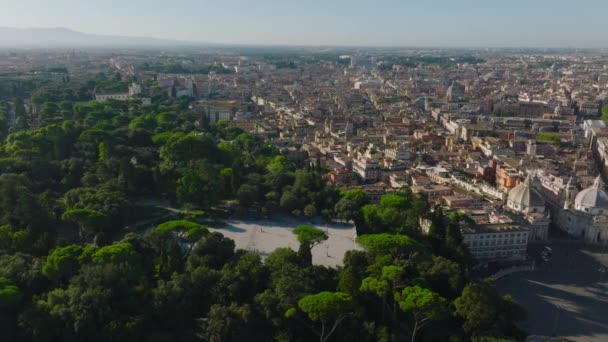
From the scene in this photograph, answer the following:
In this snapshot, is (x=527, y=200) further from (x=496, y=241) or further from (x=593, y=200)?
(x=496, y=241)

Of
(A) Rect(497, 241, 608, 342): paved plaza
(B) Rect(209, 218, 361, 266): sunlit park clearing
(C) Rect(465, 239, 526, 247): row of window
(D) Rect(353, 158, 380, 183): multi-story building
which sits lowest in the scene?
(A) Rect(497, 241, 608, 342): paved plaza

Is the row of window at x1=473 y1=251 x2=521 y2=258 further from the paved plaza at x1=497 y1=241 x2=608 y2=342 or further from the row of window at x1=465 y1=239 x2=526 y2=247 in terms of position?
the paved plaza at x1=497 y1=241 x2=608 y2=342

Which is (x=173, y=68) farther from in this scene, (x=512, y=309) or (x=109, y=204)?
(x=512, y=309)

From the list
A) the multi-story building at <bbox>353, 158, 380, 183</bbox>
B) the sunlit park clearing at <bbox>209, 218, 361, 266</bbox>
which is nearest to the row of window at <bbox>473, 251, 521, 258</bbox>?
the sunlit park clearing at <bbox>209, 218, 361, 266</bbox>

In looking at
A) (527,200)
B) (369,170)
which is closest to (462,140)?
(369,170)

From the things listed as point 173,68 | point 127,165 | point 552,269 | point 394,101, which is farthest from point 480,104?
point 173,68

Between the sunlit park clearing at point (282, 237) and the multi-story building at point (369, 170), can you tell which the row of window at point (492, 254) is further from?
the multi-story building at point (369, 170)
